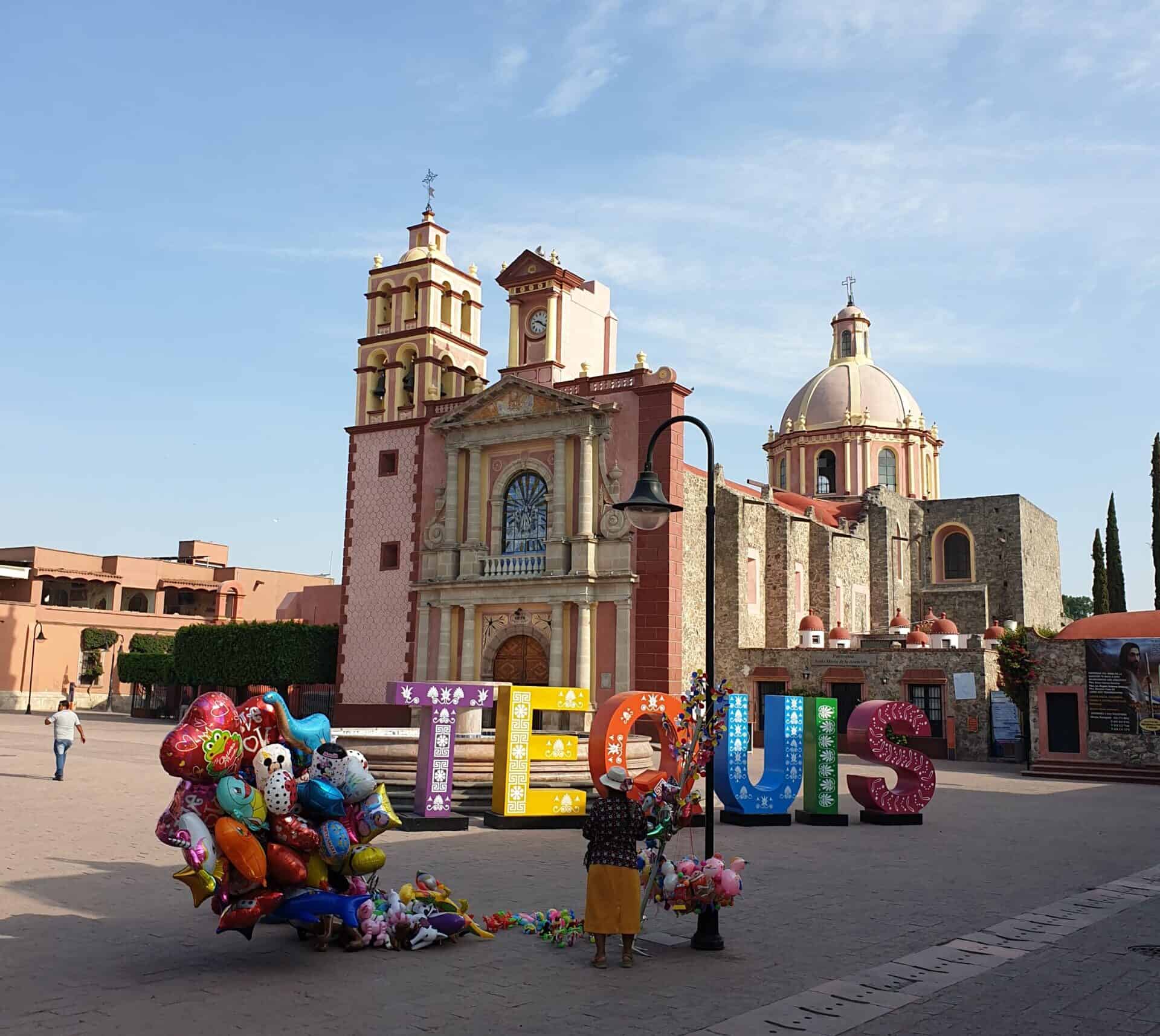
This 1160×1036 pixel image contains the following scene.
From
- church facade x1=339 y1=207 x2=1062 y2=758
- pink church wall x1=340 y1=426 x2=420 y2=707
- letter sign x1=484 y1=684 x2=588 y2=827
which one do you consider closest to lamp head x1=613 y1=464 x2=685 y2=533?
letter sign x1=484 y1=684 x2=588 y2=827

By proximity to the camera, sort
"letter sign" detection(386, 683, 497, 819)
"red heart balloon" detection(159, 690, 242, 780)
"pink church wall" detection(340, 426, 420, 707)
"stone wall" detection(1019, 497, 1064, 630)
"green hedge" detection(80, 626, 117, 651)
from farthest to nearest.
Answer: "green hedge" detection(80, 626, 117, 651) < "stone wall" detection(1019, 497, 1064, 630) < "pink church wall" detection(340, 426, 420, 707) < "letter sign" detection(386, 683, 497, 819) < "red heart balloon" detection(159, 690, 242, 780)

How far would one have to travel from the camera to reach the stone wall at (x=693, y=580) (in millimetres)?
32844

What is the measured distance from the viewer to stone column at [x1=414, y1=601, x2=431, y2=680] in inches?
1297

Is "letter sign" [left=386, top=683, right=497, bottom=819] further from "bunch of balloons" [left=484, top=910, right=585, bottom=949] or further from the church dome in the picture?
the church dome

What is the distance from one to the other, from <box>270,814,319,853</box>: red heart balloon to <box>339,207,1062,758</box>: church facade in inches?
765

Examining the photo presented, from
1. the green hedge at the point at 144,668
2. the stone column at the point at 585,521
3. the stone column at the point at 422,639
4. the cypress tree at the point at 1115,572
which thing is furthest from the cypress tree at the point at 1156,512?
the green hedge at the point at 144,668

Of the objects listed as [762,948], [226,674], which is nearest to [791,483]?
[226,674]

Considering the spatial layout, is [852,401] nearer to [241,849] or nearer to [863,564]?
[863,564]

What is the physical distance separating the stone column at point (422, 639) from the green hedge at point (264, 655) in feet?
16.7

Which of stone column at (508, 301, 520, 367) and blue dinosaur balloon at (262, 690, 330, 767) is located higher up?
stone column at (508, 301, 520, 367)

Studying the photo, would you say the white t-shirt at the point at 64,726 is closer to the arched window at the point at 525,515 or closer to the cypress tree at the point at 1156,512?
the arched window at the point at 525,515

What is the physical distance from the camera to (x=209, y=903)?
9.34 meters

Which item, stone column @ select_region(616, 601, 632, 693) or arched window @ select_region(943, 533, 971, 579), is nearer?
stone column @ select_region(616, 601, 632, 693)

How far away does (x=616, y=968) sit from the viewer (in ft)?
25.1
